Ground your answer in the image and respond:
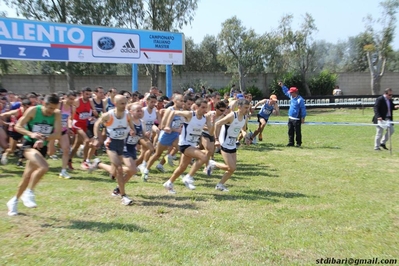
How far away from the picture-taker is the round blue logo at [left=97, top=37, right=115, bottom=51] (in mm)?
17406

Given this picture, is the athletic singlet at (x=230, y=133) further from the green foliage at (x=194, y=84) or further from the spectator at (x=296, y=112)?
the green foliage at (x=194, y=84)

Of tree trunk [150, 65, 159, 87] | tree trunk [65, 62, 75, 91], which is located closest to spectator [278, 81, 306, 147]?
tree trunk [150, 65, 159, 87]

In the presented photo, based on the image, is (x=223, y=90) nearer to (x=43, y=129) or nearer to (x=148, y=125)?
(x=148, y=125)

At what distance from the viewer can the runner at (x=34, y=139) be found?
237 inches

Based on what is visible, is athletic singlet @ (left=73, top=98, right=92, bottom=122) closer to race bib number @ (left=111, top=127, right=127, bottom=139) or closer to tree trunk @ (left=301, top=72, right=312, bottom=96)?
race bib number @ (left=111, top=127, right=127, bottom=139)

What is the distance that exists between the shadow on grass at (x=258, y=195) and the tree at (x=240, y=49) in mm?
29274

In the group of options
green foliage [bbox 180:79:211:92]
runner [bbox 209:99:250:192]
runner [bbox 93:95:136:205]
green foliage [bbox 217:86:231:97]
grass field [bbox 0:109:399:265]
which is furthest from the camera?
green foliage [bbox 180:79:211:92]

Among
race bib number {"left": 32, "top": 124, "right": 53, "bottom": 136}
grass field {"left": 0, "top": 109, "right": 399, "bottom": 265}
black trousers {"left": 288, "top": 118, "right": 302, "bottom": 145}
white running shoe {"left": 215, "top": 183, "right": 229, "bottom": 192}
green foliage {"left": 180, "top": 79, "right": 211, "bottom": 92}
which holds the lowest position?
grass field {"left": 0, "top": 109, "right": 399, "bottom": 265}

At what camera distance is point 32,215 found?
6.23m

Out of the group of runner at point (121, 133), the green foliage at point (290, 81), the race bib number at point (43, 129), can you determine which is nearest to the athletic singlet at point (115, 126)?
the group of runner at point (121, 133)

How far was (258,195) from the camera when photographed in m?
7.82

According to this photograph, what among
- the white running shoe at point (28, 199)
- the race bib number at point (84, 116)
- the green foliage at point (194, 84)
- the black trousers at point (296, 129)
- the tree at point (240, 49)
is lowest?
the white running shoe at point (28, 199)

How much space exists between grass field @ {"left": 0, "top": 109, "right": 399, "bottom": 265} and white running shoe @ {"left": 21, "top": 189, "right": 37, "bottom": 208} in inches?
8.3

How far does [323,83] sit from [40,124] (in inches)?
1416
